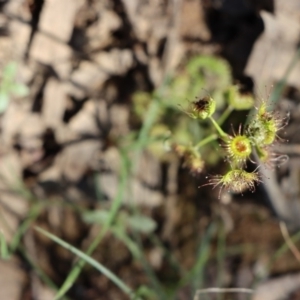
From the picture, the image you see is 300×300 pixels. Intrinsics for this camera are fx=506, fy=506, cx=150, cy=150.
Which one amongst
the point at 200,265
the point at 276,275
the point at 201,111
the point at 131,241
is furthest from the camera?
the point at 276,275

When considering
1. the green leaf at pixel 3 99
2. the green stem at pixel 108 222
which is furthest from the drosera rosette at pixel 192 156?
the green leaf at pixel 3 99

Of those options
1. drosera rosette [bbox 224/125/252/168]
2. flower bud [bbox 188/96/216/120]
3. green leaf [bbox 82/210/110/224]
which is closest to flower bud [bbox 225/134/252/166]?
drosera rosette [bbox 224/125/252/168]

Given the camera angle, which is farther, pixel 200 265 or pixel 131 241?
pixel 131 241

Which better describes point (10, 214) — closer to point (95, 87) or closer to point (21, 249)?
point (21, 249)

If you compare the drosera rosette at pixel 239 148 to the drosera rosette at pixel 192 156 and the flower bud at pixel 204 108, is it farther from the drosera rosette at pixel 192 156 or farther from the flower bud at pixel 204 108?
the drosera rosette at pixel 192 156

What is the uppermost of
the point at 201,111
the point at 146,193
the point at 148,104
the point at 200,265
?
the point at 148,104

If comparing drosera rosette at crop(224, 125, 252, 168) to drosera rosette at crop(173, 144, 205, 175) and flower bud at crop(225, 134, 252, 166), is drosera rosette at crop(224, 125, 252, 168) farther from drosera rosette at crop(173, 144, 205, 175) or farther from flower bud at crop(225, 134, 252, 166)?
drosera rosette at crop(173, 144, 205, 175)

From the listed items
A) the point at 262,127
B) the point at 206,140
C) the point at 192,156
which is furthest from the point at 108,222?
the point at 262,127

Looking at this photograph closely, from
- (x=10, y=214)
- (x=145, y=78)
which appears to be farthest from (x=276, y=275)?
(x=10, y=214)

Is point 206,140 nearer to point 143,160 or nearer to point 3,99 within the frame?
point 143,160
